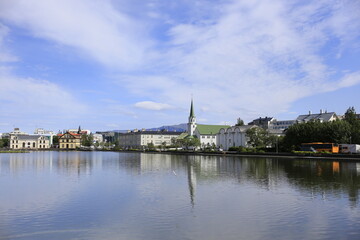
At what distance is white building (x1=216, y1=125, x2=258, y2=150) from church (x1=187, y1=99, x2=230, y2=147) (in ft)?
67.3

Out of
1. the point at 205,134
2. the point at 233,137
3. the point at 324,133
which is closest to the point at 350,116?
the point at 324,133

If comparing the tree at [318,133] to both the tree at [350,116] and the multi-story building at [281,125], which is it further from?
the multi-story building at [281,125]

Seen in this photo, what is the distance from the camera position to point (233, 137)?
14238 cm

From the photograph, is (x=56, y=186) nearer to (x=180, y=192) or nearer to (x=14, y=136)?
(x=180, y=192)

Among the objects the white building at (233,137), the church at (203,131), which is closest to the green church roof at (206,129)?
the church at (203,131)

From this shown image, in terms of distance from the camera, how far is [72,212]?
65.8 ft

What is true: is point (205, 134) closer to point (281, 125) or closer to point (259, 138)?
point (281, 125)

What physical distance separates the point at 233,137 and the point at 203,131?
3613 centimetres

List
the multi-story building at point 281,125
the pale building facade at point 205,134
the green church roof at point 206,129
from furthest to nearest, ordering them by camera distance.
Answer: the multi-story building at point 281,125
the green church roof at point 206,129
the pale building facade at point 205,134

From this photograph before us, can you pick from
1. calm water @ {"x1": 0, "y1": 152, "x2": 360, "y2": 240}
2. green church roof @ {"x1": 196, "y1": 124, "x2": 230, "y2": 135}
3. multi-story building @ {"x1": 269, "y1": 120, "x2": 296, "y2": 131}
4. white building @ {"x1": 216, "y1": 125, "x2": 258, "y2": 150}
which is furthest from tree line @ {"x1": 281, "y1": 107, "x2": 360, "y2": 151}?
multi-story building @ {"x1": 269, "y1": 120, "x2": 296, "y2": 131}

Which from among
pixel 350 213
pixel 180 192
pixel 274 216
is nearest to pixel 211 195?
pixel 180 192

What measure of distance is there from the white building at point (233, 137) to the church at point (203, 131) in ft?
67.3

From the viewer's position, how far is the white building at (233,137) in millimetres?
135125

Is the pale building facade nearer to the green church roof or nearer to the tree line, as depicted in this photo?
the green church roof
